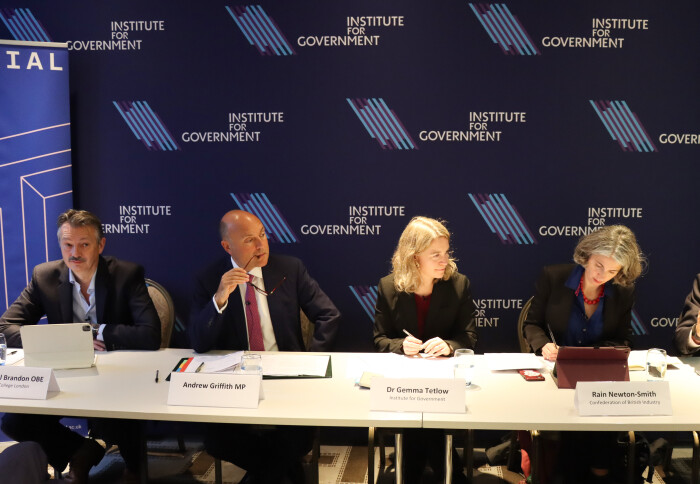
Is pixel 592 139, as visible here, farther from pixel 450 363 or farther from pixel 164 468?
pixel 164 468

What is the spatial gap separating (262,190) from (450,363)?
1674 mm

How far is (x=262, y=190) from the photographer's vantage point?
3.87 m

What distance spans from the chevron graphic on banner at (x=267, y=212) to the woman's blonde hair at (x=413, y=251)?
882mm

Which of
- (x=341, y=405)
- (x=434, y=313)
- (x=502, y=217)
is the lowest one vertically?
(x=341, y=405)

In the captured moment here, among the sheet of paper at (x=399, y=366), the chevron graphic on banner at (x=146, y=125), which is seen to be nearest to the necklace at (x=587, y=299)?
the sheet of paper at (x=399, y=366)

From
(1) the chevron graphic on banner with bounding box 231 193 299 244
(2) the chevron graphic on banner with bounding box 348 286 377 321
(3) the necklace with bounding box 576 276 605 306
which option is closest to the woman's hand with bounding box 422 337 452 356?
(3) the necklace with bounding box 576 276 605 306

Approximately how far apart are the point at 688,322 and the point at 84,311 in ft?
9.98

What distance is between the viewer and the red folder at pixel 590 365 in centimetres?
247

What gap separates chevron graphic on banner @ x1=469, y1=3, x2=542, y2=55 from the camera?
3648 mm

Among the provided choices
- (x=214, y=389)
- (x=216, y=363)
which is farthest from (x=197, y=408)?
(x=216, y=363)

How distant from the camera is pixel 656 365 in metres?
2.64

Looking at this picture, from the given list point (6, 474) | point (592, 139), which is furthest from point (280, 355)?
point (592, 139)

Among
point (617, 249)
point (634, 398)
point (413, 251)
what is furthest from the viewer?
point (413, 251)

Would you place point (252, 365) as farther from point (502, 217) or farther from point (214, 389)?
point (502, 217)
